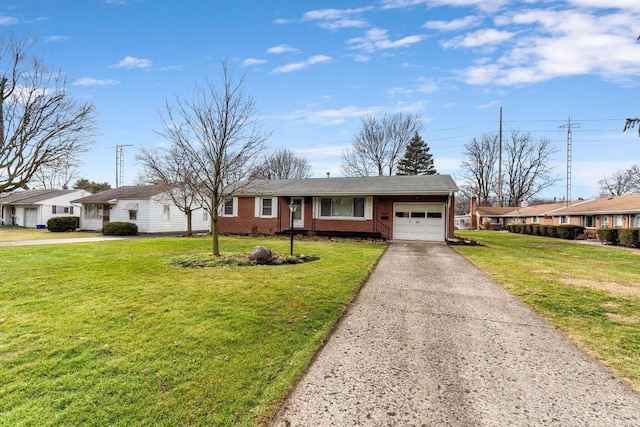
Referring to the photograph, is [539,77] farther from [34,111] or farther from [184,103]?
[34,111]

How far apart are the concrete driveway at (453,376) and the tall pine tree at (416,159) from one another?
33.2 m

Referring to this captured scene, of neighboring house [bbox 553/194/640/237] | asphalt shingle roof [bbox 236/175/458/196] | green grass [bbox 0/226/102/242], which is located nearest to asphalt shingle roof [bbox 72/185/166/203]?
green grass [bbox 0/226/102/242]

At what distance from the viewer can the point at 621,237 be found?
1884cm

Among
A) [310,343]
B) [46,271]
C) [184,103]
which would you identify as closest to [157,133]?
[184,103]

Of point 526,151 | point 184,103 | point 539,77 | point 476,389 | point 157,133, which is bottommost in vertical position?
point 476,389

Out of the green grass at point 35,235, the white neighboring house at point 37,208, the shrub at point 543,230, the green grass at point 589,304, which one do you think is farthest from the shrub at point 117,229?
the shrub at point 543,230

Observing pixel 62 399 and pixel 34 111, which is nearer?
pixel 62 399

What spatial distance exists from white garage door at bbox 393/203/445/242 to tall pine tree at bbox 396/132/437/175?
20.9 m

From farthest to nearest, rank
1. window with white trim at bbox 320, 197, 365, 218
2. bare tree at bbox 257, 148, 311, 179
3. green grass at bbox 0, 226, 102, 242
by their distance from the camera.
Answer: bare tree at bbox 257, 148, 311, 179 → green grass at bbox 0, 226, 102, 242 → window with white trim at bbox 320, 197, 365, 218

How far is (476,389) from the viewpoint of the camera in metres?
2.78

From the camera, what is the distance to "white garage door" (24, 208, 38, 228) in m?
29.2

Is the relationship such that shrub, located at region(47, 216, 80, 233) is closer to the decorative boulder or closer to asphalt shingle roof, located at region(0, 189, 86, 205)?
asphalt shingle roof, located at region(0, 189, 86, 205)

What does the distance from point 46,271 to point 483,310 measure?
896 cm

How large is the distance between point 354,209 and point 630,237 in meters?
15.7
